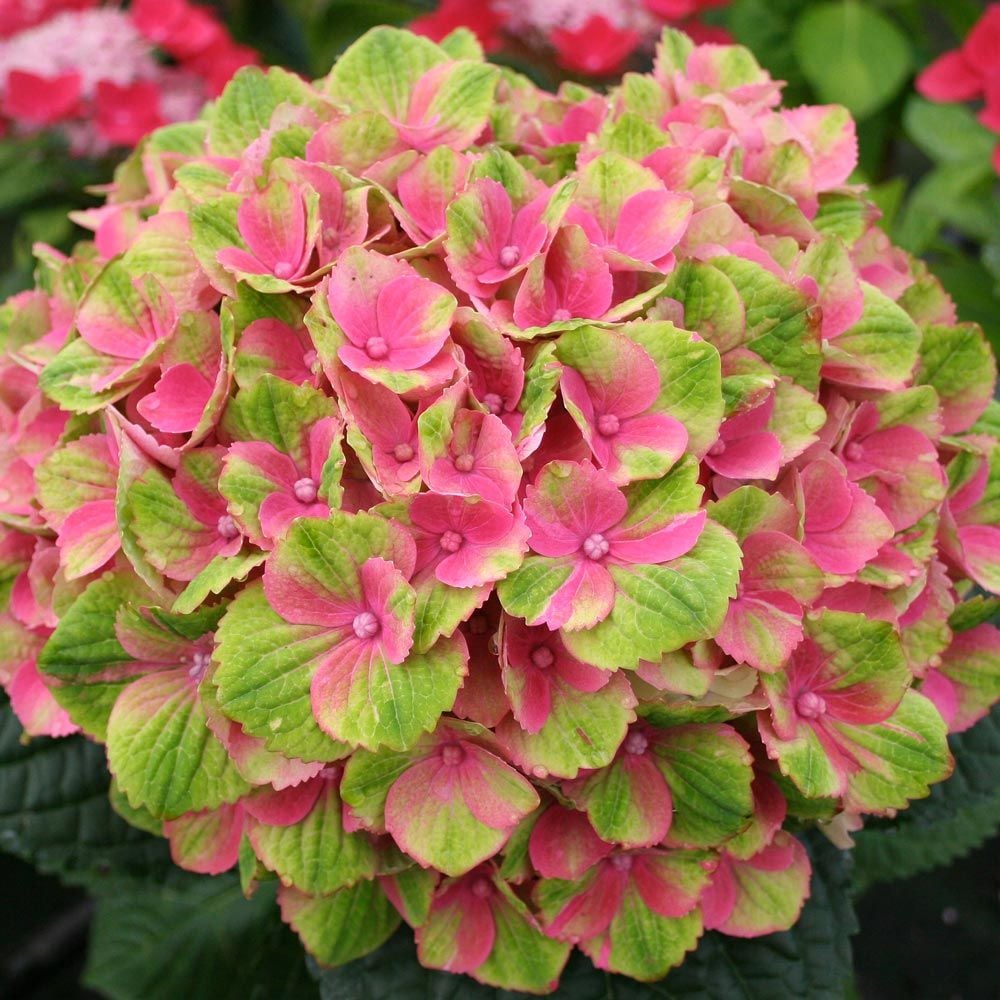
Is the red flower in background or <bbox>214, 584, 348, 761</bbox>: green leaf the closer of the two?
<bbox>214, 584, 348, 761</bbox>: green leaf

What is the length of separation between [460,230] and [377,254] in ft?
0.15

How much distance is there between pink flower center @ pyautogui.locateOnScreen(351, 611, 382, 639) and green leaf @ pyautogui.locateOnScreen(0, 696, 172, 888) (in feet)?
1.20

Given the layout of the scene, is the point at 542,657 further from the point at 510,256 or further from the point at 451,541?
the point at 510,256

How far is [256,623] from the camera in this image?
53 cm

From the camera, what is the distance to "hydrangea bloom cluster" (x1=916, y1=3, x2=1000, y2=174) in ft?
4.70

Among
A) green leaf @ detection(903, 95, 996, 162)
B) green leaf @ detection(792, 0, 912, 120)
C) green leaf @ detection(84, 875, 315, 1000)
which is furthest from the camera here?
green leaf @ detection(792, 0, 912, 120)

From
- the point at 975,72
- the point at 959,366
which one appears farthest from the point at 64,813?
the point at 975,72

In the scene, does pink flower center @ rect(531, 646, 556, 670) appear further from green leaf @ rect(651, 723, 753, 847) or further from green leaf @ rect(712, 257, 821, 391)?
green leaf @ rect(712, 257, 821, 391)

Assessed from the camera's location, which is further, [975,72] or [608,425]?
[975,72]

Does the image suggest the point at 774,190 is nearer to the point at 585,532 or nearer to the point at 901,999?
the point at 585,532

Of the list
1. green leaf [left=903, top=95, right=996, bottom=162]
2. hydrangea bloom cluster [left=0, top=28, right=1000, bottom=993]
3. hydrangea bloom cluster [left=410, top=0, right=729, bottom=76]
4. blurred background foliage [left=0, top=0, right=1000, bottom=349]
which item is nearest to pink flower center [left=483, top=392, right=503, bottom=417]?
hydrangea bloom cluster [left=0, top=28, right=1000, bottom=993]

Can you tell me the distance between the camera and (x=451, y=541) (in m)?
0.53

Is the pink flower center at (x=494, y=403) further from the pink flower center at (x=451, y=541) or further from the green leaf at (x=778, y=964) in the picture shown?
the green leaf at (x=778, y=964)

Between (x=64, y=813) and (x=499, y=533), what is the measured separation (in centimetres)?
46
